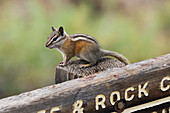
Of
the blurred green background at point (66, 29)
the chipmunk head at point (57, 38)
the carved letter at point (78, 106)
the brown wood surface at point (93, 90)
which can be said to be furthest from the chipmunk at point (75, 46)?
the blurred green background at point (66, 29)

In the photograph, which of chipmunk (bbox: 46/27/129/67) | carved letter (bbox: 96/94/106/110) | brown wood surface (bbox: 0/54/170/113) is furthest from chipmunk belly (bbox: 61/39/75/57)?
carved letter (bbox: 96/94/106/110)

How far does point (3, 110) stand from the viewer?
1.19 m

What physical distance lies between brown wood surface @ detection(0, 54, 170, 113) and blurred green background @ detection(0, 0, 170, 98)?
2.06 metres

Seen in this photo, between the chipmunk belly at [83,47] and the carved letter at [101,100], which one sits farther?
the chipmunk belly at [83,47]

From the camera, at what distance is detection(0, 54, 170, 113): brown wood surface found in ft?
4.06

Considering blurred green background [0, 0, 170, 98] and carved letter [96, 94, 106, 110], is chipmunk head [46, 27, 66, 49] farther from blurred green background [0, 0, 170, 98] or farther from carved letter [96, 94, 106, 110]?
blurred green background [0, 0, 170, 98]

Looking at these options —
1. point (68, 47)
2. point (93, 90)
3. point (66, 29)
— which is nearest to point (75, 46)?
point (68, 47)

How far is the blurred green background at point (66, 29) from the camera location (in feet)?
11.5

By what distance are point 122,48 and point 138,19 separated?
86 cm

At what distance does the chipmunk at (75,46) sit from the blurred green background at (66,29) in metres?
1.76

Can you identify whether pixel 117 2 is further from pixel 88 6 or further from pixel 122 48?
pixel 122 48

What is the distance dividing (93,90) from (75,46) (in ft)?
1.35

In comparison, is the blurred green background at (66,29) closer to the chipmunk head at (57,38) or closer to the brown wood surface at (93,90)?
the chipmunk head at (57,38)

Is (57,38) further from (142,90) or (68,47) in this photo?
(142,90)
